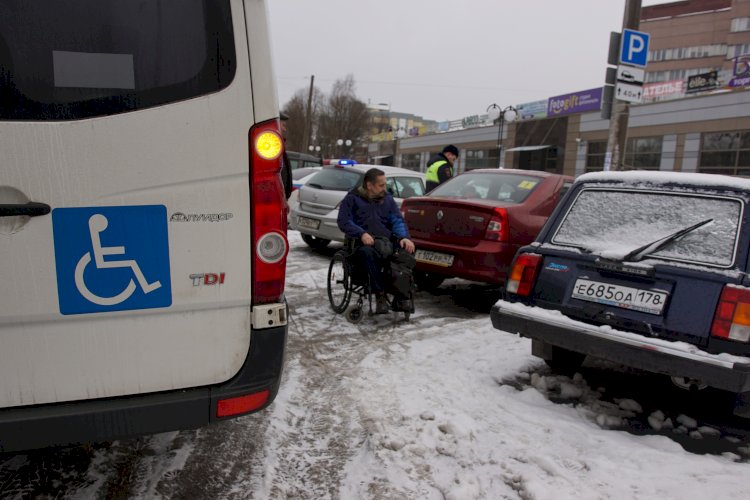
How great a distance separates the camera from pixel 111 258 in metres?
1.75

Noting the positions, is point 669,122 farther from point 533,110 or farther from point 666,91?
point 533,110

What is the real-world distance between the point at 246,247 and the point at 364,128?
67721 mm

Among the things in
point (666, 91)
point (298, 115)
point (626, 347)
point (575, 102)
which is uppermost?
point (298, 115)

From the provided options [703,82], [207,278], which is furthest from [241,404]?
[703,82]

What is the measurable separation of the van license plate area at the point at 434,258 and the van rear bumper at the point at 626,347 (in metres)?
1.81

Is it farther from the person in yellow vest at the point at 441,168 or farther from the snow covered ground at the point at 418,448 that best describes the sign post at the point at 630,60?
the snow covered ground at the point at 418,448

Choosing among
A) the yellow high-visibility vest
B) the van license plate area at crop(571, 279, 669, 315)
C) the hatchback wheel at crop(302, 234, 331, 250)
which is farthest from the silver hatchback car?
the van license plate area at crop(571, 279, 669, 315)

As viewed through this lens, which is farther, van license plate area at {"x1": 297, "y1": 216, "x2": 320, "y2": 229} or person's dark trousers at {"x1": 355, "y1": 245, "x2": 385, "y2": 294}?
van license plate area at {"x1": 297, "y1": 216, "x2": 320, "y2": 229}

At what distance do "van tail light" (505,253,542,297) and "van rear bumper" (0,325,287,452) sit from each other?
2.15m

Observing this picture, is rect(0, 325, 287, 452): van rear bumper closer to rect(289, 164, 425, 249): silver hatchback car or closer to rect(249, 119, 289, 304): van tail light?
rect(249, 119, 289, 304): van tail light

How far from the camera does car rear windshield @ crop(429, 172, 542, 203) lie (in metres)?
5.76

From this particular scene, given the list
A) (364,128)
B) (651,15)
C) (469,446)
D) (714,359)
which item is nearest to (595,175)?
Result: (714,359)

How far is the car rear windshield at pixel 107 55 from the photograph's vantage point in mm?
1643

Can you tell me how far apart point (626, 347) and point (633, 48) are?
780 centimetres
